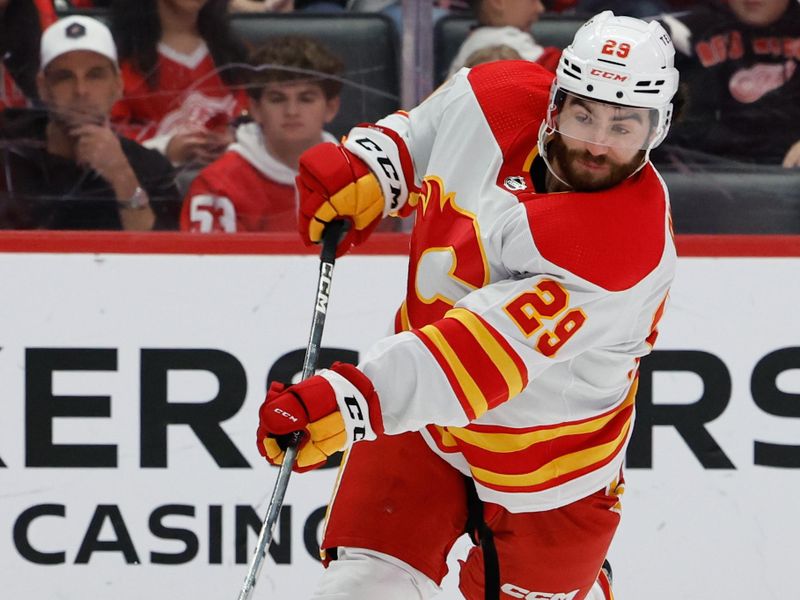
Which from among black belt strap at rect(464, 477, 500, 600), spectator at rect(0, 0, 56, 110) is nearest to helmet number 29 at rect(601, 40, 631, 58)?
black belt strap at rect(464, 477, 500, 600)

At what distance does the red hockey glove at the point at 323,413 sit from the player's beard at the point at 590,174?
421 mm

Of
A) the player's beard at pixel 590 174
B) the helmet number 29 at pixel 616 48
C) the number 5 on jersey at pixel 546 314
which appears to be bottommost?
the number 5 on jersey at pixel 546 314

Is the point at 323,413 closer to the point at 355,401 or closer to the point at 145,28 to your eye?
the point at 355,401

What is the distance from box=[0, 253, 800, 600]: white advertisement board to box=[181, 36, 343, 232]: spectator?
259mm

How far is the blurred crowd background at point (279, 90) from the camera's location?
304cm

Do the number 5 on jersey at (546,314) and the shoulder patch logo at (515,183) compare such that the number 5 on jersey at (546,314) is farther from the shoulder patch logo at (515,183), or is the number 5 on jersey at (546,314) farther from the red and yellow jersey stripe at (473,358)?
the shoulder patch logo at (515,183)

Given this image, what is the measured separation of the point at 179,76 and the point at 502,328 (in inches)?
56.9

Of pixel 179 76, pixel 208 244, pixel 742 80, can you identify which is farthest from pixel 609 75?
pixel 179 76

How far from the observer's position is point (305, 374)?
223 centimetres

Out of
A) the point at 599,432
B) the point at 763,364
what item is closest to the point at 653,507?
the point at 763,364

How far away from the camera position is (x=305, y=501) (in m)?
2.81

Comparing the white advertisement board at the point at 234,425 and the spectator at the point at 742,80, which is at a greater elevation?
the spectator at the point at 742,80

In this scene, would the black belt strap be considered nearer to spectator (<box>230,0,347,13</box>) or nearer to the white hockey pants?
the white hockey pants

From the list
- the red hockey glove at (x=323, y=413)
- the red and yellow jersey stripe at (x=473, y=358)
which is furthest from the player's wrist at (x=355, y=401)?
the red and yellow jersey stripe at (x=473, y=358)
